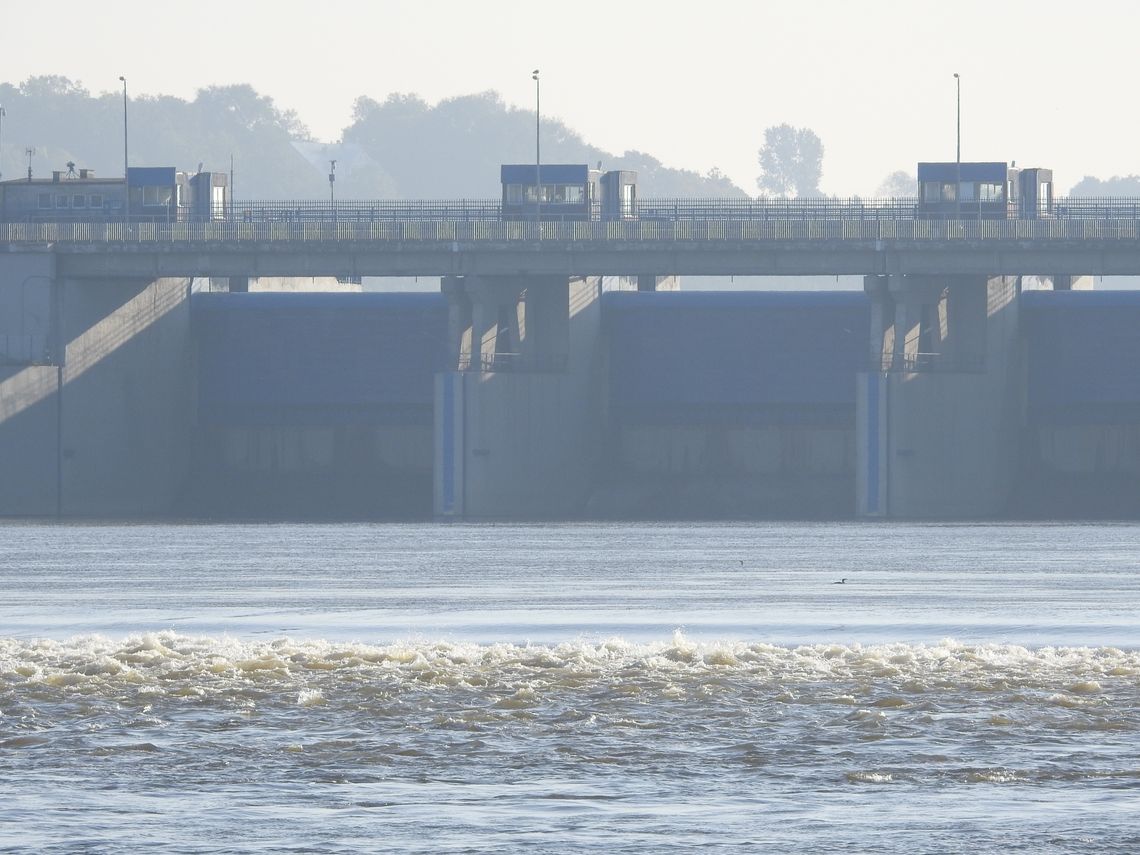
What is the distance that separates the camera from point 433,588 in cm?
4781

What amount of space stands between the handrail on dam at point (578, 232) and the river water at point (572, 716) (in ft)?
115

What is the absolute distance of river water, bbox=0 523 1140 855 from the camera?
1923 cm

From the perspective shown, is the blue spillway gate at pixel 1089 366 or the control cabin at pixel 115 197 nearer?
the blue spillway gate at pixel 1089 366

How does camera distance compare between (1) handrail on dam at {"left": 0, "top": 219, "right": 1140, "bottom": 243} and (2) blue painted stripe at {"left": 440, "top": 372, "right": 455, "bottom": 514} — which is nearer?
(2) blue painted stripe at {"left": 440, "top": 372, "right": 455, "bottom": 514}

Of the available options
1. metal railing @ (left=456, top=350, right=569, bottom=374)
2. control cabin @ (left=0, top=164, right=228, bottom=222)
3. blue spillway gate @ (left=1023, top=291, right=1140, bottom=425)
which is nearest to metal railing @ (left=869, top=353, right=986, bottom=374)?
blue spillway gate @ (left=1023, top=291, right=1140, bottom=425)

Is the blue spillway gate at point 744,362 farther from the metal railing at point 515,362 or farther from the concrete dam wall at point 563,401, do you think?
the metal railing at point 515,362

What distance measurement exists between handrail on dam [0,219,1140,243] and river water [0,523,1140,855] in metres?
35.0

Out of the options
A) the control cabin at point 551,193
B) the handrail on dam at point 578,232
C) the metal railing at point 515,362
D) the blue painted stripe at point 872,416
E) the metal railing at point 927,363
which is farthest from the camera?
the control cabin at point 551,193

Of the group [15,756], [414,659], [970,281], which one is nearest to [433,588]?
[414,659]

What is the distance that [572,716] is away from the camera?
25.7 metres

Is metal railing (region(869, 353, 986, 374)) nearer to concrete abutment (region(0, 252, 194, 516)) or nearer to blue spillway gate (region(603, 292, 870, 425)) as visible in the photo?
blue spillway gate (region(603, 292, 870, 425))

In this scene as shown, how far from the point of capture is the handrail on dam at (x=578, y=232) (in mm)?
82625

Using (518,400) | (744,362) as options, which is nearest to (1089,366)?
(744,362)

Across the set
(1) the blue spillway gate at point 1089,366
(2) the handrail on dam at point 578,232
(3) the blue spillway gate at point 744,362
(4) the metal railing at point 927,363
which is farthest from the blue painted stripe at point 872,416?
(1) the blue spillway gate at point 1089,366
